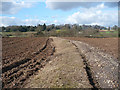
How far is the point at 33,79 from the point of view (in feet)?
30.3

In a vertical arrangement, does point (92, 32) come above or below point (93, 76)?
above

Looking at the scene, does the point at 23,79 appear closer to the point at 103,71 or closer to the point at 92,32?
the point at 103,71

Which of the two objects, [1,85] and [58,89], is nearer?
[58,89]

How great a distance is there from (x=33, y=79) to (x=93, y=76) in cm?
451

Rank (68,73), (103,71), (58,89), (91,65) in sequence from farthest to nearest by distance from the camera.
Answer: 1. (91,65)
2. (103,71)
3. (68,73)
4. (58,89)

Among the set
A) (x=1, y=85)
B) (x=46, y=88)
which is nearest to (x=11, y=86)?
(x=1, y=85)

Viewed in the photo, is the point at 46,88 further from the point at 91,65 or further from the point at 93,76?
the point at 91,65

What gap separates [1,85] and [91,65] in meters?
8.10

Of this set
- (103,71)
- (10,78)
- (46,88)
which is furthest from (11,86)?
(103,71)

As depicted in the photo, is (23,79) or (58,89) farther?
(23,79)

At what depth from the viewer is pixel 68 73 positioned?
31.8ft

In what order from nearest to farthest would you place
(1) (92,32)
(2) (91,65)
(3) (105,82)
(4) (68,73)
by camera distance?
1. (3) (105,82)
2. (4) (68,73)
3. (2) (91,65)
4. (1) (92,32)

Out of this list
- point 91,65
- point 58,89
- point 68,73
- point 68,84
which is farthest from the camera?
point 91,65

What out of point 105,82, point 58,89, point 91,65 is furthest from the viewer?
point 91,65
